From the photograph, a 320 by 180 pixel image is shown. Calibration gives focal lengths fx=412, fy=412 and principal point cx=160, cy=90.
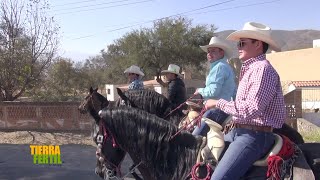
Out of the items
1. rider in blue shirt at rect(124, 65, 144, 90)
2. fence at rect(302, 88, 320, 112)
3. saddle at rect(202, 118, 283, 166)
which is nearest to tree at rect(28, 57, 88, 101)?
rider in blue shirt at rect(124, 65, 144, 90)

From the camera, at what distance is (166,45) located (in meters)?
32.5

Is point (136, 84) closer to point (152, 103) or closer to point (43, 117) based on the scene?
point (152, 103)

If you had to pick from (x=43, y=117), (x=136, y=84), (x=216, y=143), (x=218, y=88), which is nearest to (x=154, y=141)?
(x=216, y=143)

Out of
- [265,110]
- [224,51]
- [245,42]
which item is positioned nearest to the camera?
[265,110]

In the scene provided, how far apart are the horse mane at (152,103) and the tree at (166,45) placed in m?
25.1

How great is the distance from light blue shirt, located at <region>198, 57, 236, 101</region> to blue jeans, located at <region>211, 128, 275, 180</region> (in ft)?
5.50

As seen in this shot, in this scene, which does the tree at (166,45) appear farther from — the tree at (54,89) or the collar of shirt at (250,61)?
the collar of shirt at (250,61)

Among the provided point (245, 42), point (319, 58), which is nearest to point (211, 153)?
point (245, 42)

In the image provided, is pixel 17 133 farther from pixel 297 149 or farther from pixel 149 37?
pixel 149 37

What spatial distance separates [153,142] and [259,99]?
1.24m

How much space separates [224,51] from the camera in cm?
535

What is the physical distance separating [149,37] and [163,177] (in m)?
30.0

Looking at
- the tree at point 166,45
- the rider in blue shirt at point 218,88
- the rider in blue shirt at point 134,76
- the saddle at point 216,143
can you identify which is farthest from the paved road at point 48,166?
the tree at point 166,45

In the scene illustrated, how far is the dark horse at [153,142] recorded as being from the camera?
145 inches
